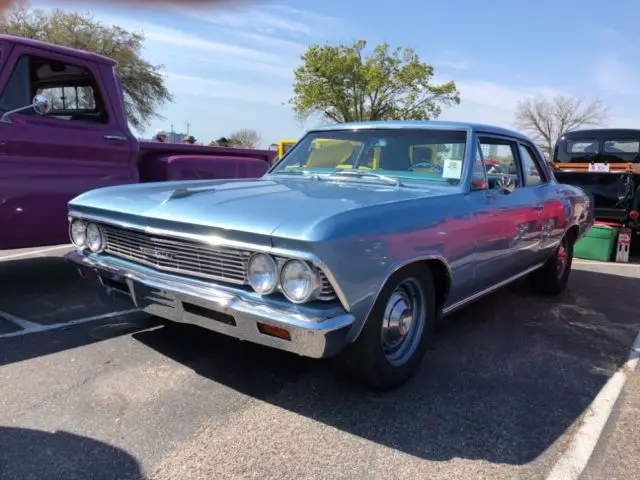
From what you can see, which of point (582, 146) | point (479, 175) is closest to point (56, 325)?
point (479, 175)

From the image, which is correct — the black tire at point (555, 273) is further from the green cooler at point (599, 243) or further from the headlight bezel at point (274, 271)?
the headlight bezel at point (274, 271)

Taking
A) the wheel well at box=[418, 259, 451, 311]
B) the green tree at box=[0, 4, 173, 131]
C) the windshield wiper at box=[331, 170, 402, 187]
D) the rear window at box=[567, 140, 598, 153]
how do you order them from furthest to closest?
the green tree at box=[0, 4, 173, 131]
the rear window at box=[567, 140, 598, 153]
the windshield wiper at box=[331, 170, 402, 187]
the wheel well at box=[418, 259, 451, 311]

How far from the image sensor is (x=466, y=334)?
4207mm

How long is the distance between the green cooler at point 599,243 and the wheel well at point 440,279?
5.50 m

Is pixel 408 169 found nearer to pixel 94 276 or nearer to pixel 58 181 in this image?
pixel 94 276

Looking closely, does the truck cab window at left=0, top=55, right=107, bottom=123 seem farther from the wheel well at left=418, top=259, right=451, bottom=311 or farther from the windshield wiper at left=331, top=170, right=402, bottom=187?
the wheel well at left=418, top=259, right=451, bottom=311

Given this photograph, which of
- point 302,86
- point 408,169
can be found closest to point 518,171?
point 408,169

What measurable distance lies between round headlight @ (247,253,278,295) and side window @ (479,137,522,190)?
2.03 metres

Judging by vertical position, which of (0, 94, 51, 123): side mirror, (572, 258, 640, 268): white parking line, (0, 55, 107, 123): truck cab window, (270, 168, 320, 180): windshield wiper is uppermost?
(0, 55, 107, 123): truck cab window

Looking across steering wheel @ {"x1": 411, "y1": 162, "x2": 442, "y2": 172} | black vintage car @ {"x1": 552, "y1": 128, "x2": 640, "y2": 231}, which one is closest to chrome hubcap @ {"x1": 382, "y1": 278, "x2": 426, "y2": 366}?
steering wheel @ {"x1": 411, "y1": 162, "x2": 442, "y2": 172}

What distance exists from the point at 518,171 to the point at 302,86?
109ft

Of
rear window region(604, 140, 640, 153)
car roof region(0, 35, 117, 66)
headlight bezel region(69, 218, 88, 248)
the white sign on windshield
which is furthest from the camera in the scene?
rear window region(604, 140, 640, 153)

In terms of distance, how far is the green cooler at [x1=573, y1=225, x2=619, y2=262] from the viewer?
7969mm

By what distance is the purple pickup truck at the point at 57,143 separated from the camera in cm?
422
